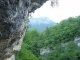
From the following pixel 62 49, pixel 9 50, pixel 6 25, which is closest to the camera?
pixel 6 25

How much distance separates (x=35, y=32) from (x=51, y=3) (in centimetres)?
4686

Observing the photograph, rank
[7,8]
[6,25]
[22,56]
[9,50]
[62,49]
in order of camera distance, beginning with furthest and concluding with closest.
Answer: [62,49] < [22,56] < [9,50] < [6,25] < [7,8]

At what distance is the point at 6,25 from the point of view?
8.78 m

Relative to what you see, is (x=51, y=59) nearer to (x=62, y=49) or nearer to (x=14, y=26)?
(x=62, y=49)

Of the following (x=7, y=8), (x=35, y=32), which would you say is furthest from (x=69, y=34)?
(x=7, y=8)

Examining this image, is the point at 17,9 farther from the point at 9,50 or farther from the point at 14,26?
the point at 9,50

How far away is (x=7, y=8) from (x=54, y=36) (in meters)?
53.6

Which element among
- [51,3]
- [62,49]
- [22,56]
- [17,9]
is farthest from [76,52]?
[17,9]

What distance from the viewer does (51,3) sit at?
1219 centimetres

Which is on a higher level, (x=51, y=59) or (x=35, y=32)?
(x=35, y=32)

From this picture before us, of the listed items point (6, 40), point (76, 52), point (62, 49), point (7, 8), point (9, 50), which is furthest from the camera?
point (62, 49)

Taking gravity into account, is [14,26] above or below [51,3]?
below

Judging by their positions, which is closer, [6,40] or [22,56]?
[6,40]

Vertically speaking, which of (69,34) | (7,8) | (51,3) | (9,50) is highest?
(69,34)
